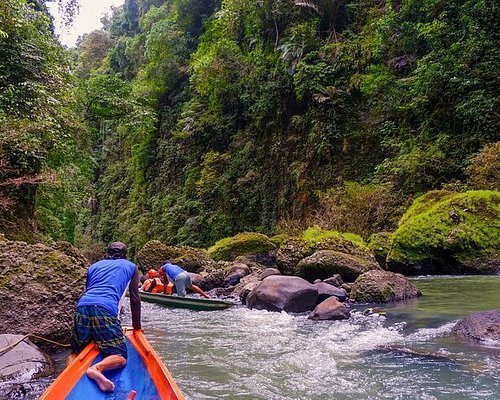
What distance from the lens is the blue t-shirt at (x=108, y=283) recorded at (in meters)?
4.14

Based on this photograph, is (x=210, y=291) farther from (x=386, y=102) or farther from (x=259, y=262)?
→ (x=386, y=102)

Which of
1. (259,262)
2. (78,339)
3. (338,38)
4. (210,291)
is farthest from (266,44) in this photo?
(78,339)

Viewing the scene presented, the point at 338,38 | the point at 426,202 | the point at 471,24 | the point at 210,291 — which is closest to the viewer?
the point at 210,291

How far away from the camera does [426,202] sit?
13.0 meters

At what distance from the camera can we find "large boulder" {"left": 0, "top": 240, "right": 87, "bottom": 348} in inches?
214

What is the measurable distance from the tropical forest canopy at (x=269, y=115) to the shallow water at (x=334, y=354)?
5.20 metres

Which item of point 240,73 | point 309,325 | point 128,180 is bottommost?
point 309,325

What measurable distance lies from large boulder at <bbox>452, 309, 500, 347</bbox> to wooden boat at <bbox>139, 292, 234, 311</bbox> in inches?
175

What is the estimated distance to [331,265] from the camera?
10.1 metres

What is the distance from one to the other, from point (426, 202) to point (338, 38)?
32.5 ft

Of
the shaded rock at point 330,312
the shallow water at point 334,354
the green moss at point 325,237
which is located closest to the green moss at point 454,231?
the green moss at point 325,237

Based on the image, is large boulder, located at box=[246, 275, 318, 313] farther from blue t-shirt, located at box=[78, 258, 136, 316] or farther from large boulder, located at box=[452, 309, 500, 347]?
blue t-shirt, located at box=[78, 258, 136, 316]

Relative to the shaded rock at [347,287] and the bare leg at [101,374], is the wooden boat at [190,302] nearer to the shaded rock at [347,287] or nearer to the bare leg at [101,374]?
the shaded rock at [347,287]

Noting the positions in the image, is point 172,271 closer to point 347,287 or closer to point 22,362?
point 347,287
